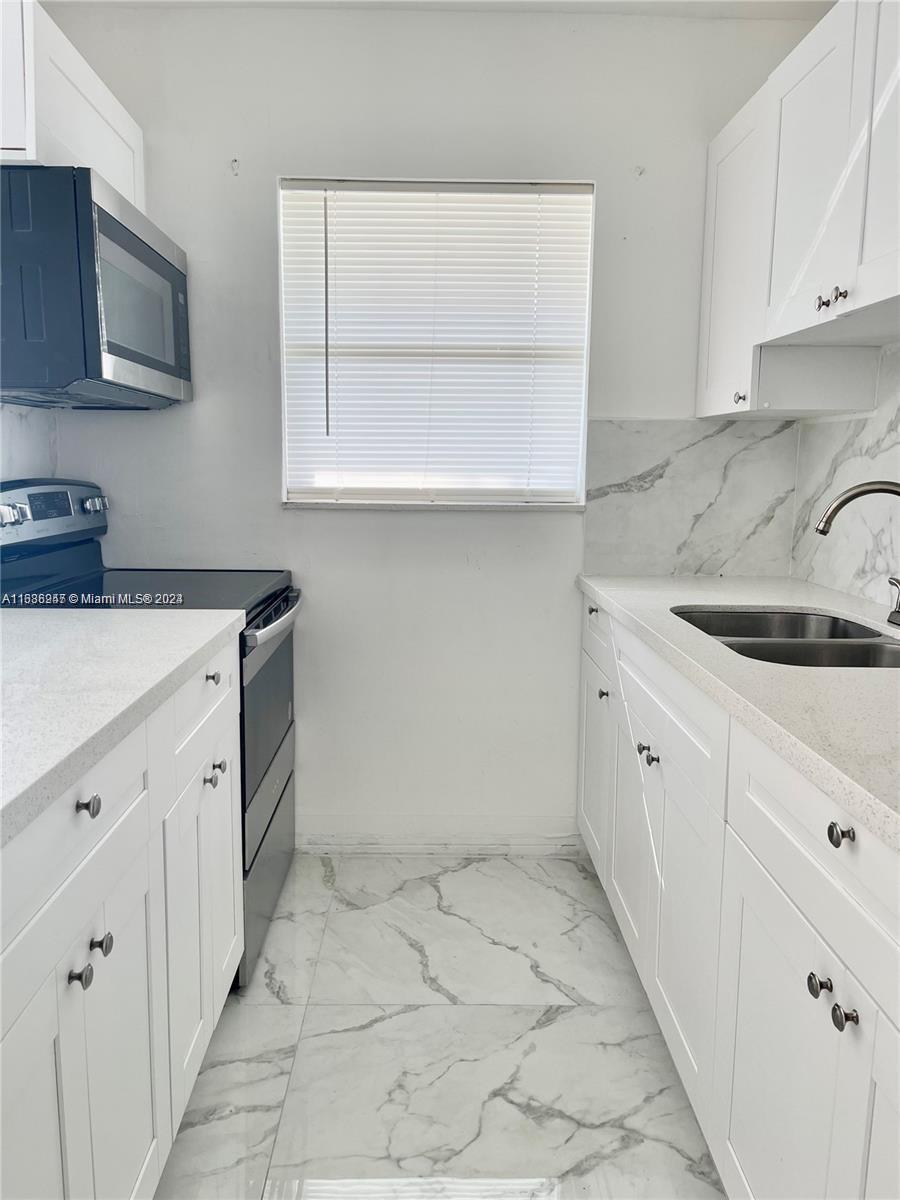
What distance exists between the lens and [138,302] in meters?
2.19

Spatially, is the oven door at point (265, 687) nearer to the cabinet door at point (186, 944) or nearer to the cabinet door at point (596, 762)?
the cabinet door at point (186, 944)

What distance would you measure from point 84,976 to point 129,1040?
0.88ft

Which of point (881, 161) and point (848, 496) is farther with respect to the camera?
point (848, 496)

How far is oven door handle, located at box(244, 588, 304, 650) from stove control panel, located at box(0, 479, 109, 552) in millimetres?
630

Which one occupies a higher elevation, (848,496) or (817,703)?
(848,496)


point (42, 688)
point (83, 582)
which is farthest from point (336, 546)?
point (42, 688)

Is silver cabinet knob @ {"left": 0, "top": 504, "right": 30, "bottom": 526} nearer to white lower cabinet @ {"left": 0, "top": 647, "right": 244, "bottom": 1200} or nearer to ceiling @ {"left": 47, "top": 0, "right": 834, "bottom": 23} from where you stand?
white lower cabinet @ {"left": 0, "top": 647, "right": 244, "bottom": 1200}

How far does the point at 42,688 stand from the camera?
1314mm

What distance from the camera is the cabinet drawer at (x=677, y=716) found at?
148 cm

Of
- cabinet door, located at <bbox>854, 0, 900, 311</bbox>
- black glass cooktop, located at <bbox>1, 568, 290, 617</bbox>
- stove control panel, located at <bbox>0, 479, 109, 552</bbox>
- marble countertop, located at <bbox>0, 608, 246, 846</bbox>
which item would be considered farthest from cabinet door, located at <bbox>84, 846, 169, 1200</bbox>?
cabinet door, located at <bbox>854, 0, 900, 311</bbox>

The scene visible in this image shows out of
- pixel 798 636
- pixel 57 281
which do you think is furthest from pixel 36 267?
pixel 798 636

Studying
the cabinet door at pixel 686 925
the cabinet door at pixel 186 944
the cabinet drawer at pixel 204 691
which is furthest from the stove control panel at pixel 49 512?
the cabinet door at pixel 686 925

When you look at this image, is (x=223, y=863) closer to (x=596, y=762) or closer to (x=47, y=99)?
(x=596, y=762)

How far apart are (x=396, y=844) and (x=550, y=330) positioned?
172 centimetres
